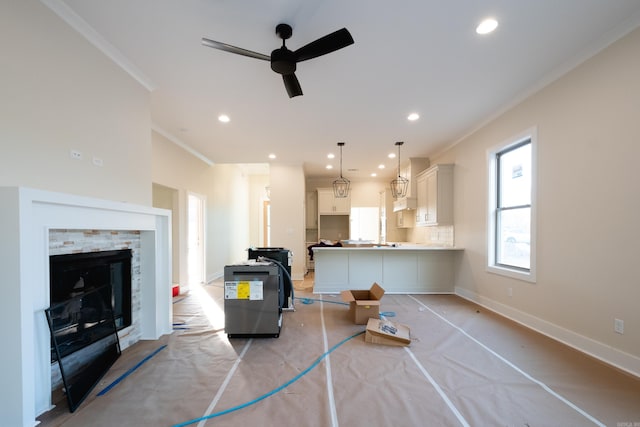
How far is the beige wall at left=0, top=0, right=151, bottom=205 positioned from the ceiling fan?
1147 millimetres

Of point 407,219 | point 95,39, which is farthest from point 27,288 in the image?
point 407,219

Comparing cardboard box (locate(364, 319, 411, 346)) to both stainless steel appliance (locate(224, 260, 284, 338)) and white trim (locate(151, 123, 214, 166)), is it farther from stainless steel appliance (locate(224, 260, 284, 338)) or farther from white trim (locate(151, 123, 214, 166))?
white trim (locate(151, 123, 214, 166))

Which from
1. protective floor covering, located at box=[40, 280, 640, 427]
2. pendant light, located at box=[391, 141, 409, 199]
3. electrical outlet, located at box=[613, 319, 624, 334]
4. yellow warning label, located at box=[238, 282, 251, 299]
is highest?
pendant light, located at box=[391, 141, 409, 199]

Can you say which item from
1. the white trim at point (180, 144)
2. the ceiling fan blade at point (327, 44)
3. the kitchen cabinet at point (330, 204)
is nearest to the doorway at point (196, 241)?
the white trim at point (180, 144)

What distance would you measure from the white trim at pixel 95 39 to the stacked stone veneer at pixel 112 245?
162cm

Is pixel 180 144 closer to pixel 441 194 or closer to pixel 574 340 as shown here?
pixel 441 194

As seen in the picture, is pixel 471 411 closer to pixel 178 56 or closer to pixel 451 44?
pixel 451 44

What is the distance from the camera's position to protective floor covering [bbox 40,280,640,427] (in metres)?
1.61

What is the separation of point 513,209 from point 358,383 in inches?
122

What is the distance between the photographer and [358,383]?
1955 millimetres

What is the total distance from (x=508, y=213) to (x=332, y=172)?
4660mm

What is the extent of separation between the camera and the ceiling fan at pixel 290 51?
1.76 m

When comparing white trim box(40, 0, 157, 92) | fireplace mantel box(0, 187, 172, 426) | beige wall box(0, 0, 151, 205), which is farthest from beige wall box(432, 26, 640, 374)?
beige wall box(0, 0, 151, 205)

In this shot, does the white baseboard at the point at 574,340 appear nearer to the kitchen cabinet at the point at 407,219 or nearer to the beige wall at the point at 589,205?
the beige wall at the point at 589,205
